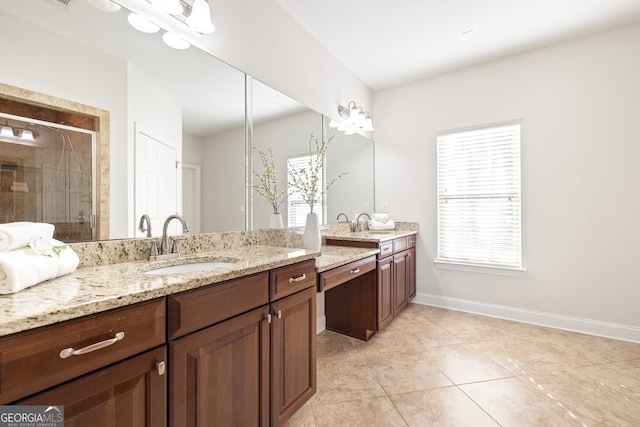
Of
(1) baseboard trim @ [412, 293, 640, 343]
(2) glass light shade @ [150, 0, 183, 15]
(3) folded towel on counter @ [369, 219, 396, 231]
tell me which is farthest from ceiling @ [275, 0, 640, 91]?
(1) baseboard trim @ [412, 293, 640, 343]

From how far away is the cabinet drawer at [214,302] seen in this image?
2.90 feet

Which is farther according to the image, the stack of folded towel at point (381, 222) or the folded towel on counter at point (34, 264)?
the stack of folded towel at point (381, 222)

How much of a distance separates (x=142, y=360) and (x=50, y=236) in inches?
21.6

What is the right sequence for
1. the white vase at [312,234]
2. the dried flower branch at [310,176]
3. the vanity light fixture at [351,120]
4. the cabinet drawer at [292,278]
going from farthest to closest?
the vanity light fixture at [351,120] < the dried flower branch at [310,176] < the white vase at [312,234] < the cabinet drawer at [292,278]

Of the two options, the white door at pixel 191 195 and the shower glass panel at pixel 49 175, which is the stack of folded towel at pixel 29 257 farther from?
the white door at pixel 191 195

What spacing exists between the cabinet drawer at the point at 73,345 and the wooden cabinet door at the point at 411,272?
8.74ft

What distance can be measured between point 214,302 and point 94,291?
13.7 inches

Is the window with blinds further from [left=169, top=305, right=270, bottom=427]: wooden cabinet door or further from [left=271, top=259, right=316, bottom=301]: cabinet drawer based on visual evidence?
[left=169, top=305, right=270, bottom=427]: wooden cabinet door

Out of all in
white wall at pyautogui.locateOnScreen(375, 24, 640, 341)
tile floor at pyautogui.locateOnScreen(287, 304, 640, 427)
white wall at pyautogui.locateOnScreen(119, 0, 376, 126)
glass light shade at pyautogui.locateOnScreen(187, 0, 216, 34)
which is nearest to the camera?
glass light shade at pyautogui.locateOnScreen(187, 0, 216, 34)

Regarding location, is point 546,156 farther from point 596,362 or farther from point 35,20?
point 35,20

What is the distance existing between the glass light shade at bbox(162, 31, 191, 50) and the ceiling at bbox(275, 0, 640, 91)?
3.21 feet

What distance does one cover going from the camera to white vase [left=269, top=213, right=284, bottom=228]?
204 cm

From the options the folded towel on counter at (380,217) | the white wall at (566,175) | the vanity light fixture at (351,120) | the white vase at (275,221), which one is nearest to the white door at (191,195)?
the white vase at (275,221)

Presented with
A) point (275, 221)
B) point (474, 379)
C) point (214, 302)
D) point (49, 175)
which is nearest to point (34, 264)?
point (49, 175)
